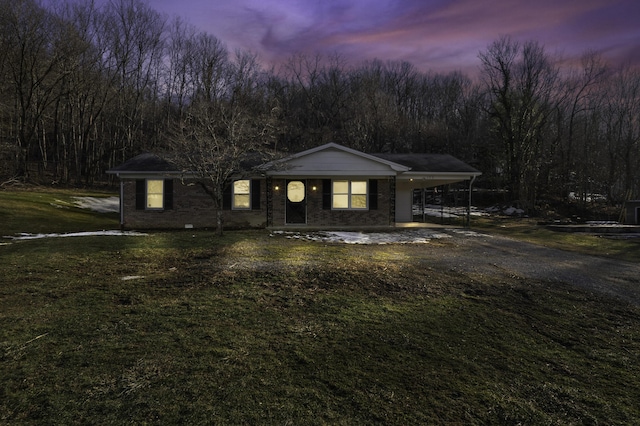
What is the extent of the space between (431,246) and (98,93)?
113ft

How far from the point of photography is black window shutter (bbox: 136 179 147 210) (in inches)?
591

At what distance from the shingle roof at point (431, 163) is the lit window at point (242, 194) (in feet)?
22.0

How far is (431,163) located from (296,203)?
7201 millimetres

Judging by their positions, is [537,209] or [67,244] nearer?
Answer: [67,244]

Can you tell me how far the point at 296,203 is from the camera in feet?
51.8

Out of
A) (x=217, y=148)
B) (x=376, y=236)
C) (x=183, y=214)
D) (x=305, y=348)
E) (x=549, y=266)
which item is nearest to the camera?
(x=305, y=348)

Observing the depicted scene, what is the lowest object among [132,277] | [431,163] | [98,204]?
[132,277]

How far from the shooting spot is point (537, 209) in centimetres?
2766

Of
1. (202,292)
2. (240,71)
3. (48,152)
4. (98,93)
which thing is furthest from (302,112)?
(202,292)

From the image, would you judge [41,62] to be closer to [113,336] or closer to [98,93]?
[98,93]

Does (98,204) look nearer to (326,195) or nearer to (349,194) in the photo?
(326,195)

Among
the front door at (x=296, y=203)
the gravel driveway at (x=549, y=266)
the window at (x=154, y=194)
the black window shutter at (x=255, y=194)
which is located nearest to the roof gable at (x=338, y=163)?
the front door at (x=296, y=203)

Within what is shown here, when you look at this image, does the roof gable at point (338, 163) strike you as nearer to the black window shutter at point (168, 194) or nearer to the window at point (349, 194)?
the window at point (349, 194)

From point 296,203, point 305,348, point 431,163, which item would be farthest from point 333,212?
point 305,348
